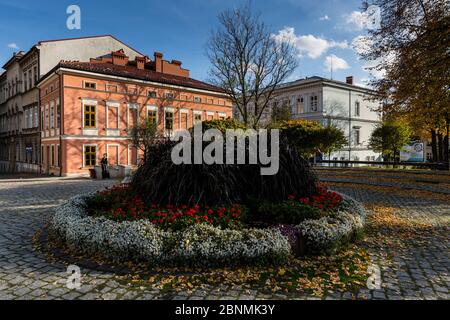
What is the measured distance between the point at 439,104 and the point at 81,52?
105 feet

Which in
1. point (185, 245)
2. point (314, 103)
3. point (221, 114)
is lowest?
point (185, 245)

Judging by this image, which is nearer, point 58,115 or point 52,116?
point 58,115

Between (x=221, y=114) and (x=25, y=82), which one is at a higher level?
(x=25, y=82)

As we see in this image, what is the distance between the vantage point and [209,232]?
504 centimetres

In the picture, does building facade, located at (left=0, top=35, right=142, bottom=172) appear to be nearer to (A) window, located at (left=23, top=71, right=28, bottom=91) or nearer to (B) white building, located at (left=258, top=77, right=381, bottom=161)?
(A) window, located at (left=23, top=71, right=28, bottom=91)

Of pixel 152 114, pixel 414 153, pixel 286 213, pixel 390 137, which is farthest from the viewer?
pixel 414 153

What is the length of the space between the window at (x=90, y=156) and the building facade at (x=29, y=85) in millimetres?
8793

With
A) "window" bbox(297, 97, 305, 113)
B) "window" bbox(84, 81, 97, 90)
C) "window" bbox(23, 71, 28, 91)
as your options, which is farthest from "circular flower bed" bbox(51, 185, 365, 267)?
"window" bbox(297, 97, 305, 113)

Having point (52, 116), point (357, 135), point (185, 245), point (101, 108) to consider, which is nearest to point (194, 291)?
point (185, 245)

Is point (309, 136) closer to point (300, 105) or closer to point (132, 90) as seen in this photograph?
point (132, 90)

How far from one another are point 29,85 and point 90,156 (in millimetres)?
14824
